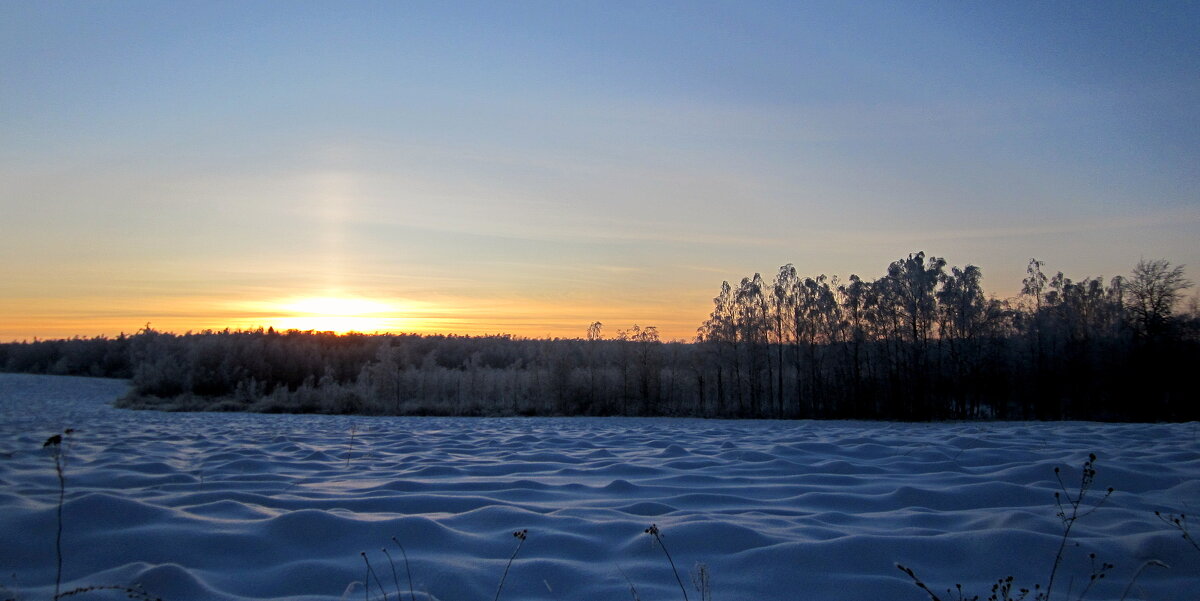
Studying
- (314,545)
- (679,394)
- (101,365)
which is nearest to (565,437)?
(314,545)

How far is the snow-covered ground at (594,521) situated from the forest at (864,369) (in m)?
15.3

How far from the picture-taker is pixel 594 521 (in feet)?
12.9

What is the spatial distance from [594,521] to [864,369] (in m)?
21.6

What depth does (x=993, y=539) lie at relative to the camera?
130 inches

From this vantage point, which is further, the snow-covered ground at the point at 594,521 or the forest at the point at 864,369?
the forest at the point at 864,369

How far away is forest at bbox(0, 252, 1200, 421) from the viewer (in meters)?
20.8

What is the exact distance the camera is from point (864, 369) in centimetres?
2345

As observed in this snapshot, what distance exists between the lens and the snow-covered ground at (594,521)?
9.58ft

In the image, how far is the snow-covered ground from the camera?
2.92 metres

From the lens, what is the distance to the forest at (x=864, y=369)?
20.8m

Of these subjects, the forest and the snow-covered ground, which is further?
the forest

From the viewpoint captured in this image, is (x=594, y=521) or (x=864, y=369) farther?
(x=864, y=369)

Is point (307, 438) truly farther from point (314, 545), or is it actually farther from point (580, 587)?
point (580, 587)

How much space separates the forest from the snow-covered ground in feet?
50.1
